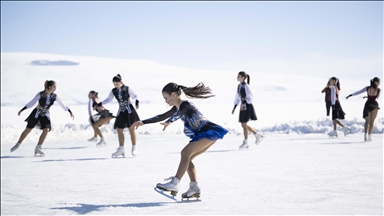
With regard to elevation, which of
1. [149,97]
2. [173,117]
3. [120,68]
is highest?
[120,68]

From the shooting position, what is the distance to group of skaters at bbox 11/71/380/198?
194 inches

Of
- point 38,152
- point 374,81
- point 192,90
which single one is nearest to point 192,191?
point 192,90

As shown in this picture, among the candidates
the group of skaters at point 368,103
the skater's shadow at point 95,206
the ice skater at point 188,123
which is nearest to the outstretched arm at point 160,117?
the ice skater at point 188,123

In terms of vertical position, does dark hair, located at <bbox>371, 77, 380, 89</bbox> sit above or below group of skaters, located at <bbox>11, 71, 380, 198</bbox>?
above

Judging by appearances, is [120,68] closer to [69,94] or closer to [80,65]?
[80,65]

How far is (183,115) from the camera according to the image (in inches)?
198

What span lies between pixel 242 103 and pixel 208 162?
2.42 m

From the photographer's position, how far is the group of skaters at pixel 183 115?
4926 millimetres

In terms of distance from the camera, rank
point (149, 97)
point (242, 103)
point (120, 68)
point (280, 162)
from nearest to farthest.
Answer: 1. point (280, 162)
2. point (242, 103)
3. point (149, 97)
4. point (120, 68)

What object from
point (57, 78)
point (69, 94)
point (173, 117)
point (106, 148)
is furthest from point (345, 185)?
point (57, 78)

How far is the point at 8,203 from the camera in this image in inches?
254

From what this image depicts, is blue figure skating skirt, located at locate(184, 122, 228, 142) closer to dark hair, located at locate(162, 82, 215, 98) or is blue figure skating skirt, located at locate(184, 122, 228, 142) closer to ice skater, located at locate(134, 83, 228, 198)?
ice skater, located at locate(134, 83, 228, 198)

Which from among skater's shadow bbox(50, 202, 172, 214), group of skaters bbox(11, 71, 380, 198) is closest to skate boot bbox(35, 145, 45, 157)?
group of skaters bbox(11, 71, 380, 198)

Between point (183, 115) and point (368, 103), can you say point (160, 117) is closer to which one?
point (183, 115)
